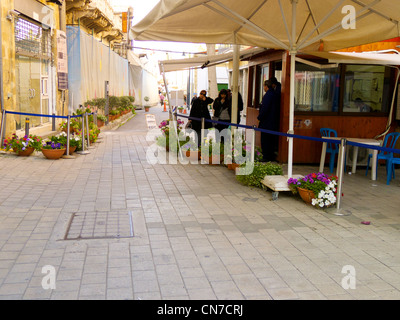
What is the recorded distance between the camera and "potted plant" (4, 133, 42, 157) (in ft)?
32.0

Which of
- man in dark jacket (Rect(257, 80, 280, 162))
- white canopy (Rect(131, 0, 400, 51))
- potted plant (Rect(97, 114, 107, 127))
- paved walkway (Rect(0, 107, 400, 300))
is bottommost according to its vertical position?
paved walkway (Rect(0, 107, 400, 300))

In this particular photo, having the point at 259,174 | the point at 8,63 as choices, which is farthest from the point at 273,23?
the point at 8,63

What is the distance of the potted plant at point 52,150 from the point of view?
379 inches

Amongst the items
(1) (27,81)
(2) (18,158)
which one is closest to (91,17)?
(1) (27,81)

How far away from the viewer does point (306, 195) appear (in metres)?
6.29

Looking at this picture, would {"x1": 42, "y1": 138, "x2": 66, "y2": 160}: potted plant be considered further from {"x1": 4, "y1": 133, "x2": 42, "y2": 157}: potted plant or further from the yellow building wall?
the yellow building wall

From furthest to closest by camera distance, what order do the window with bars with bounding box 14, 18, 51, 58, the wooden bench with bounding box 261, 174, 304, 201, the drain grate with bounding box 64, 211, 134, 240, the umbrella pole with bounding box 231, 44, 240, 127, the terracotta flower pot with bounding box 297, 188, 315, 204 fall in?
the window with bars with bounding box 14, 18, 51, 58 → the umbrella pole with bounding box 231, 44, 240, 127 → the wooden bench with bounding box 261, 174, 304, 201 → the terracotta flower pot with bounding box 297, 188, 315, 204 → the drain grate with bounding box 64, 211, 134, 240

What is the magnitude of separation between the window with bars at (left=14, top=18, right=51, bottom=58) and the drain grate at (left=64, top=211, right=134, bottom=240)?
752cm

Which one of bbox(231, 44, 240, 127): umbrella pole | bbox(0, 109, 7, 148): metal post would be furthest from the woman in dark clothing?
bbox(0, 109, 7, 148): metal post

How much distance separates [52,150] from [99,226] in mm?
5012

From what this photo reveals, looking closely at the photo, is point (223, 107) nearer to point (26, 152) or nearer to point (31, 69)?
point (26, 152)

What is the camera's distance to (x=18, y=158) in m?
9.61
